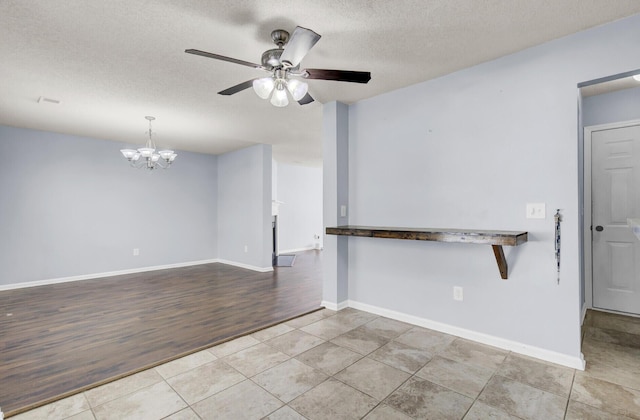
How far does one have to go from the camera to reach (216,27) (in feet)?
6.87

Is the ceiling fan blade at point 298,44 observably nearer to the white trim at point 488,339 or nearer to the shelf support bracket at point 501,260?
the shelf support bracket at point 501,260

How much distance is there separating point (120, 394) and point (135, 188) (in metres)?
4.55

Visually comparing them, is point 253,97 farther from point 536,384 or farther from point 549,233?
point 536,384

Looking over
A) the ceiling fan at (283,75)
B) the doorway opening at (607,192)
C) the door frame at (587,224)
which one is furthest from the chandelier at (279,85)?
the door frame at (587,224)

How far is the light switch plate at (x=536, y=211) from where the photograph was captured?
234cm

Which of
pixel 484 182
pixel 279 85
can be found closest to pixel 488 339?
pixel 484 182

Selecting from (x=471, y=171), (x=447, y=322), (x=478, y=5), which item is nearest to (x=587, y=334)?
(x=447, y=322)

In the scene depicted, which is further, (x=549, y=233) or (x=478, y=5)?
(x=549, y=233)

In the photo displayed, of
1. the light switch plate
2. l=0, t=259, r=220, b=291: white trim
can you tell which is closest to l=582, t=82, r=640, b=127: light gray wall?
the light switch plate

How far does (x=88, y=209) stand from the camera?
5.16m

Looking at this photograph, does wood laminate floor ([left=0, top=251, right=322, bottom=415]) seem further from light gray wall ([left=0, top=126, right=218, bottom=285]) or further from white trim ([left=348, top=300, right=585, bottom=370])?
white trim ([left=348, top=300, right=585, bottom=370])

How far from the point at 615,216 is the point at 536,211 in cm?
180

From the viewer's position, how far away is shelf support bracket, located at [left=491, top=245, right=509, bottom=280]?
234 cm

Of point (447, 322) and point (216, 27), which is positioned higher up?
point (216, 27)
